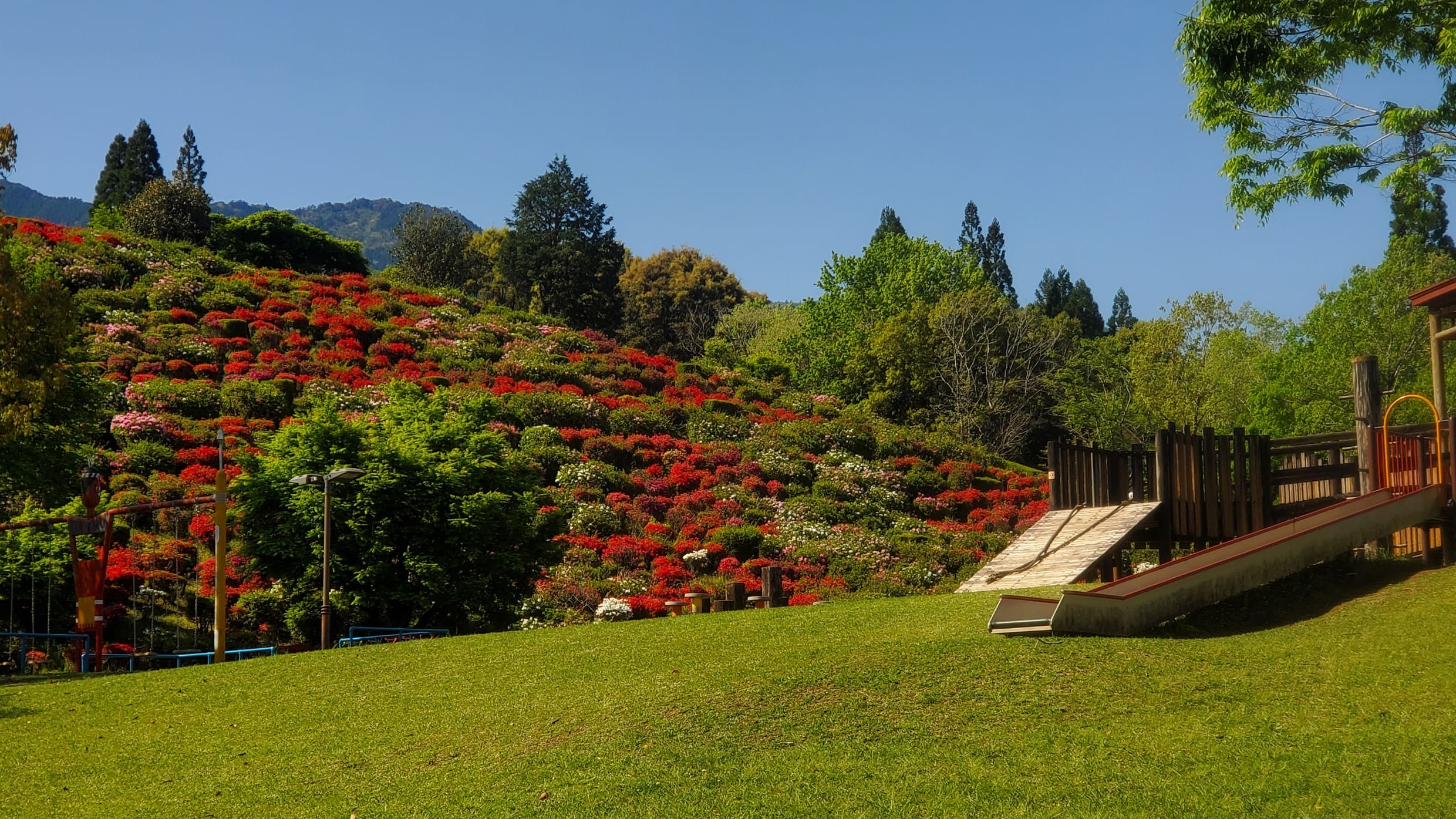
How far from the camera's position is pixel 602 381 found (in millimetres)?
38031

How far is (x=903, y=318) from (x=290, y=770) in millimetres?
41430

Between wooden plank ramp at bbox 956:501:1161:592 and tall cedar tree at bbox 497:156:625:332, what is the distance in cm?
4906

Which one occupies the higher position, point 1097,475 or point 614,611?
point 1097,475

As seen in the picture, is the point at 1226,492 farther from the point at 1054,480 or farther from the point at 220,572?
the point at 220,572

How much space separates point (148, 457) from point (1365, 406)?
23.8 m

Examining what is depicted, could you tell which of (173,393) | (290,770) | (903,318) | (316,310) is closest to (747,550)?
(173,393)

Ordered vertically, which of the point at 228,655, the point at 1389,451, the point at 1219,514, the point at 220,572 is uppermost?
the point at 1389,451

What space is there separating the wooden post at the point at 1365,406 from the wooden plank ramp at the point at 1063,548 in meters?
2.38

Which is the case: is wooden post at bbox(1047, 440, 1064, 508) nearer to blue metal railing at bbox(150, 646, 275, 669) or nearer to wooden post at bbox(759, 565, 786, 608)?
wooden post at bbox(759, 565, 786, 608)

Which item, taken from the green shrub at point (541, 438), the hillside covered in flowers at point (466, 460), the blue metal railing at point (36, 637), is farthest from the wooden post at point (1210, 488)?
the green shrub at point (541, 438)

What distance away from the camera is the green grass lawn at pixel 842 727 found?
267 inches

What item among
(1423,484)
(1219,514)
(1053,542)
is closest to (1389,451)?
(1423,484)

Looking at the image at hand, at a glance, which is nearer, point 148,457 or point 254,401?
point 148,457

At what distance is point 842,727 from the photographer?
8227mm
